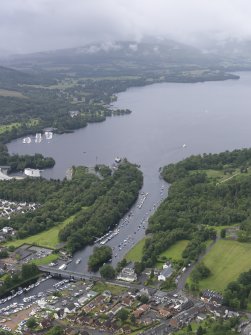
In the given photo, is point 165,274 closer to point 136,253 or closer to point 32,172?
point 136,253

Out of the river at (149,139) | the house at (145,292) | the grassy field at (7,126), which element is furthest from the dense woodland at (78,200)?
the grassy field at (7,126)

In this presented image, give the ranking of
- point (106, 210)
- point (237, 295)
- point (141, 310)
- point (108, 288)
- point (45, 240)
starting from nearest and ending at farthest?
point (141, 310), point (237, 295), point (108, 288), point (45, 240), point (106, 210)

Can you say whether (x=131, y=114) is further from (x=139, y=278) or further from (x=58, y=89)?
(x=139, y=278)

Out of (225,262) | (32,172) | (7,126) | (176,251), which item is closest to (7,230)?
(176,251)

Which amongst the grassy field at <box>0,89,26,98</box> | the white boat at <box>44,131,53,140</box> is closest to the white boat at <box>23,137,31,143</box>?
the white boat at <box>44,131,53,140</box>

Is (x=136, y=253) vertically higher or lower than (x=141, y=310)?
higher

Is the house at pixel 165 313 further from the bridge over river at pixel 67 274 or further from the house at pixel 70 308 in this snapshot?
the bridge over river at pixel 67 274
